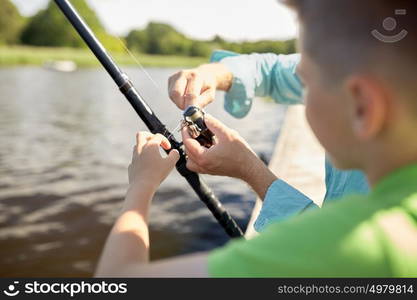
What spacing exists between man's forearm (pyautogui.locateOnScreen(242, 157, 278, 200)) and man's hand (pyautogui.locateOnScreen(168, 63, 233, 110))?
383 mm

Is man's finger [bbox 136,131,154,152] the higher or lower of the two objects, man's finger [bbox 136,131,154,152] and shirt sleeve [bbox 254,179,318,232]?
the higher

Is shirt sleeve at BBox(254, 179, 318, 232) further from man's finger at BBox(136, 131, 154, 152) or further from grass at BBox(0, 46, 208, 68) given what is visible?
grass at BBox(0, 46, 208, 68)

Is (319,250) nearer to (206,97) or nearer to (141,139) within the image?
(141,139)

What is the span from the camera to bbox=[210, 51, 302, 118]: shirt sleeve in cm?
233

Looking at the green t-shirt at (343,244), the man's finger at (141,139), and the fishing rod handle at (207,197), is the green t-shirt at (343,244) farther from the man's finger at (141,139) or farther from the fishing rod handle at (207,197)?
the fishing rod handle at (207,197)

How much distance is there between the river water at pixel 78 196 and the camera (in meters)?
6.32

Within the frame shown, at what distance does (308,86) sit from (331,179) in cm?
66

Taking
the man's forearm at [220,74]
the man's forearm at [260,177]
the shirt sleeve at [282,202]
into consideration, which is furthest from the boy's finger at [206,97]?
the shirt sleeve at [282,202]

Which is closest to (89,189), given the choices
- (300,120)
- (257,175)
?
(300,120)

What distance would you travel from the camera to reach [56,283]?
1.44 meters

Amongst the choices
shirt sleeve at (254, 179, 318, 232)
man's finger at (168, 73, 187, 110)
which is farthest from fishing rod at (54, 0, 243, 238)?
shirt sleeve at (254, 179, 318, 232)

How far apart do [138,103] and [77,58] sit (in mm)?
44673

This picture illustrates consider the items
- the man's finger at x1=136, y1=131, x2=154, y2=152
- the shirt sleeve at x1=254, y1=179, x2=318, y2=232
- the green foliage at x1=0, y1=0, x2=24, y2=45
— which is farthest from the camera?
the green foliage at x1=0, y1=0, x2=24, y2=45

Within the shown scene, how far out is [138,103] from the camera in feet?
6.19
